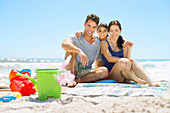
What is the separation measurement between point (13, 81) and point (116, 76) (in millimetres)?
1737

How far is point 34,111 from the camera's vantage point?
1.48 m

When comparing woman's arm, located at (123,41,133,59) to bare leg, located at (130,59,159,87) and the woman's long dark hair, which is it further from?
bare leg, located at (130,59,159,87)

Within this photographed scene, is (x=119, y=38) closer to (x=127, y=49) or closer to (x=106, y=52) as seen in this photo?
(x=127, y=49)

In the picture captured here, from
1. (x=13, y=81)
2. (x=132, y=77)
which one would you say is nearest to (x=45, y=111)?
(x=13, y=81)

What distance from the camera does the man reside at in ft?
9.73

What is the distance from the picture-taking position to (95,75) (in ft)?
9.70

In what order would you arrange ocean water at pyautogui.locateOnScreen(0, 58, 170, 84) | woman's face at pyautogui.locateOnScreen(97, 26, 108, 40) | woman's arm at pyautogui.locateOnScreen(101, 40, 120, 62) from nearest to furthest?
woman's arm at pyautogui.locateOnScreen(101, 40, 120, 62), woman's face at pyautogui.locateOnScreen(97, 26, 108, 40), ocean water at pyautogui.locateOnScreen(0, 58, 170, 84)

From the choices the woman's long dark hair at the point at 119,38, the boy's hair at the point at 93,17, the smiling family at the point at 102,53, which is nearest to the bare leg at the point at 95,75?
the smiling family at the point at 102,53

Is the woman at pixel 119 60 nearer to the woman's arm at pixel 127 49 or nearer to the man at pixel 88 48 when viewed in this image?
the woman's arm at pixel 127 49

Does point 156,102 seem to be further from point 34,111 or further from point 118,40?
point 118,40

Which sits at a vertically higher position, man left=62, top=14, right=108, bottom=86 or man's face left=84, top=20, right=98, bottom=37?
man's face left=84, top=20, right=98, bottom=37

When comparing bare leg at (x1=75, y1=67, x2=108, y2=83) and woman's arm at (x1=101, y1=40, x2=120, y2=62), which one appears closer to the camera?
bare leg at (x1=75, y1=67, x2=108, y2=83)

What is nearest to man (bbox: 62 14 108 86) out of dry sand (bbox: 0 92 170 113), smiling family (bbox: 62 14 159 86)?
smiling family (bbox: 62 14 159 86)

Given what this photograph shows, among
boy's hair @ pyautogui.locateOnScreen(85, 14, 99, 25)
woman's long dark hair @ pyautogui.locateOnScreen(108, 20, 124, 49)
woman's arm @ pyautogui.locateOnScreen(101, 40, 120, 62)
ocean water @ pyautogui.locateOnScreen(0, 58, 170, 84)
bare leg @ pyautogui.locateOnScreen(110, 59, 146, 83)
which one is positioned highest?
boy's hair @ pyautogui.locateOnScreen(85, 14, 99, 25)
